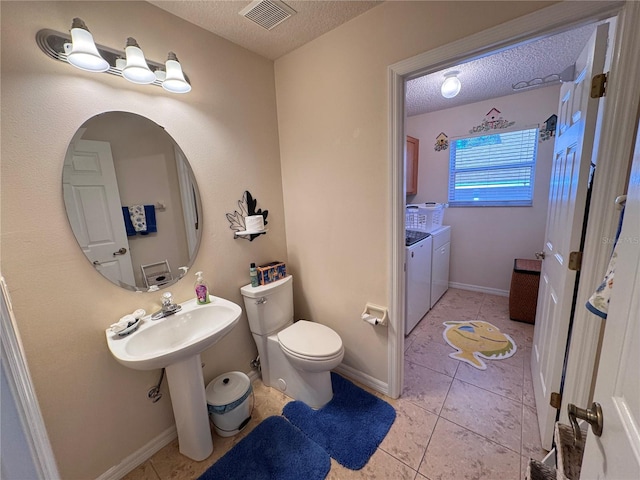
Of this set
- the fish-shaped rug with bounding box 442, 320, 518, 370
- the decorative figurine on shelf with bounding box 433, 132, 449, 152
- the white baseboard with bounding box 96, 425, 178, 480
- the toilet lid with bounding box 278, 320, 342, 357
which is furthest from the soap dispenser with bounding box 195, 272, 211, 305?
the decorative figurine on shelf with bounding box 433, 132, 449, 152

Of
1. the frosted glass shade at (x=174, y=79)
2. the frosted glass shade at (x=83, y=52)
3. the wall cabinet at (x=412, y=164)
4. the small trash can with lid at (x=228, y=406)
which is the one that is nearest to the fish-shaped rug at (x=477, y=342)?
the small trash can with lid at (x=228, y=406)

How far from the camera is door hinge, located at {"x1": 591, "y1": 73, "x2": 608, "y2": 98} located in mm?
1024

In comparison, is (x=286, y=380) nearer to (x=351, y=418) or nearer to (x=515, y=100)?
(x=351, y=418)

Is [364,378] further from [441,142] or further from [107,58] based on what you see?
[441,142]

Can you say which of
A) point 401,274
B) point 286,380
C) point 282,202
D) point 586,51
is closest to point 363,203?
point 401,274

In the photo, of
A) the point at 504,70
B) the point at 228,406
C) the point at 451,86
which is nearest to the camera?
the point at 228,406

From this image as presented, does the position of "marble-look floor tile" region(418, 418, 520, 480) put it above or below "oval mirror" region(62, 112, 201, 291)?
below

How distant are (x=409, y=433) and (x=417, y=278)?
4.28ft

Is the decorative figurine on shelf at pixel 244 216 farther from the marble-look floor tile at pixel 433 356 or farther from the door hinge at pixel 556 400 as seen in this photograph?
the door hinge at pixel 556 400

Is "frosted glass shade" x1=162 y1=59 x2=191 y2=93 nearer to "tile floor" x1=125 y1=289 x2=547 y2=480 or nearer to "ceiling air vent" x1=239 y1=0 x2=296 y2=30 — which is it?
"ceiling air vent" x1=239 y1=0 x2=296 y2=30

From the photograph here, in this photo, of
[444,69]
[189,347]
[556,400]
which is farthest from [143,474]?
[444,69]

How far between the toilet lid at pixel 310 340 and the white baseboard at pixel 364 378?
1.40 ft

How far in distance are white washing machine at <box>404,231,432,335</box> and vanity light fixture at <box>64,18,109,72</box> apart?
2.18m

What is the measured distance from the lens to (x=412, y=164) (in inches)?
136
